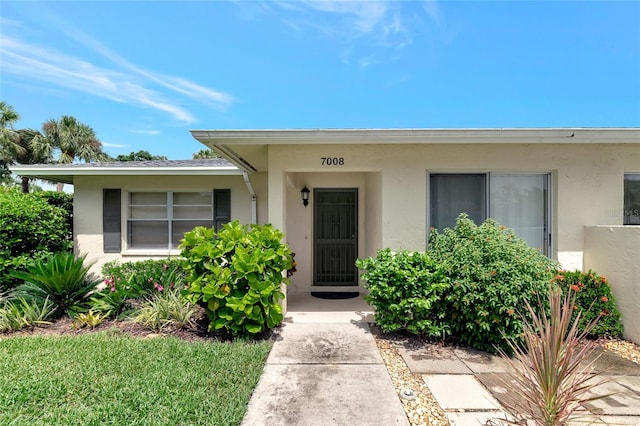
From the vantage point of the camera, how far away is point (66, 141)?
19484mm

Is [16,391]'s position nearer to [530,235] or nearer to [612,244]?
[530,235]

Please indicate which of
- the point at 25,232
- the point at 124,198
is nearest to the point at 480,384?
the point at 124,198

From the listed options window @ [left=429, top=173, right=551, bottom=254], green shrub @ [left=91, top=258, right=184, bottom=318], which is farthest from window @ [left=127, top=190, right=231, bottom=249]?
window @ [left=429, top=173, right=551, bottom=254]

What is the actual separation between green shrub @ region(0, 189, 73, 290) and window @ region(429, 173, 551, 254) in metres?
8.20

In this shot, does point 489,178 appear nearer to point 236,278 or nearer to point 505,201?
point 505,201

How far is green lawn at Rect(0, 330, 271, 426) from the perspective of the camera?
2.55 m

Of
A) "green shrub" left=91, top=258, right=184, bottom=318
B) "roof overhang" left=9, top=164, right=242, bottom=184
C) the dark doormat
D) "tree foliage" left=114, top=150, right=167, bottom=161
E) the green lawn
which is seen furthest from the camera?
→ "tree foliage" left=114, top=150, right=167, bottom=161

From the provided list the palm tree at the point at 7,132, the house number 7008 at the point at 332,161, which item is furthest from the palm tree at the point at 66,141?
the house number 7008 at the point at 332,161

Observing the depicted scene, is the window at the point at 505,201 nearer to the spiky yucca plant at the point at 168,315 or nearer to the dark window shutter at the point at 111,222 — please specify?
the spiky yucca plant at the point at 168,315

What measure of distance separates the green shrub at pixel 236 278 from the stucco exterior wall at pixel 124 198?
3.17 m

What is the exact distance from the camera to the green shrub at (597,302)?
4.35 meters

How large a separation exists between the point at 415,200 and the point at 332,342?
109 inches

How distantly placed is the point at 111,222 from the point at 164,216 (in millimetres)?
1285

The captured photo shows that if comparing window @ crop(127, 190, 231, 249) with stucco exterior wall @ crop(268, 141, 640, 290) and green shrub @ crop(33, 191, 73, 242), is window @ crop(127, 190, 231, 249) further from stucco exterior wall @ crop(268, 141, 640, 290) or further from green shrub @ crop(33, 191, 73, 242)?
stucco exterior wall @ crop(268, 141, 640, 290)
